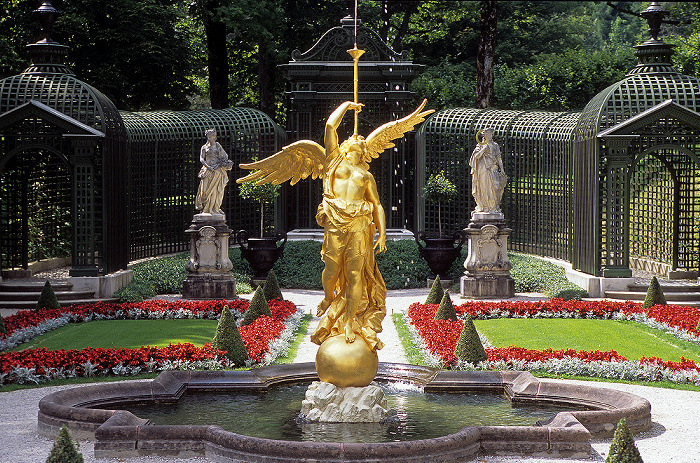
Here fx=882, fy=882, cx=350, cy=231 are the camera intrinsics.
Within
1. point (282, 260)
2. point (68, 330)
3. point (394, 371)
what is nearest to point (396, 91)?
point (282, 260)

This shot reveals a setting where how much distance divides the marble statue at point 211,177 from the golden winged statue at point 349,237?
1087cm

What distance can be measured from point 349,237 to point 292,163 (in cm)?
125

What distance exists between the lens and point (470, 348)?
42.5ft

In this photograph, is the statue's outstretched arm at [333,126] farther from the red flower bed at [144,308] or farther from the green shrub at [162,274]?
the green shrub at [162,274]

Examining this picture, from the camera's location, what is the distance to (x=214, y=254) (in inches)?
803

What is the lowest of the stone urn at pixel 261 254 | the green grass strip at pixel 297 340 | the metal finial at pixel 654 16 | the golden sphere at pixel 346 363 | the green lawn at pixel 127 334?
the green grass strip at pixel 297 340

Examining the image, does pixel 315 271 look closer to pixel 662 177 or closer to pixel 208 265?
pixel 208 265

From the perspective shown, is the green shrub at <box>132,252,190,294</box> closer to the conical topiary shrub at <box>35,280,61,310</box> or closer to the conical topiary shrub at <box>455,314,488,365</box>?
the conical topiary shrub at <box>35,280,61,310</box>

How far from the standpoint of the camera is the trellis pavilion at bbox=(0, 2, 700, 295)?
809 inches

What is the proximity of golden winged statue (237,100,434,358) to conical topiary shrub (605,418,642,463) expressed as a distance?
119 inches

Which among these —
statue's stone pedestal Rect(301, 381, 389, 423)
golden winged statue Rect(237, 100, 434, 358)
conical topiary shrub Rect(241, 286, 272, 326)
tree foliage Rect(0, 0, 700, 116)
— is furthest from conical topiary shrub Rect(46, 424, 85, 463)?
tree foliage Rect(0, 0, 700, 116)

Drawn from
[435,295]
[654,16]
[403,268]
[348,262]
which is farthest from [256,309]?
[654,16]

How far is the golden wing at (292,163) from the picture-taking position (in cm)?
988

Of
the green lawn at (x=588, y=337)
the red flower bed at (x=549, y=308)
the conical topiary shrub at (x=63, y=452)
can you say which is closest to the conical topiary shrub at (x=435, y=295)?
the red flower bed at (x=549, y=308)
